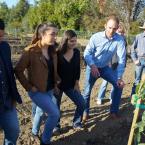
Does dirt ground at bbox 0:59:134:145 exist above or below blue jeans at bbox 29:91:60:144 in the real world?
below

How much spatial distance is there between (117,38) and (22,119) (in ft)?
6.51

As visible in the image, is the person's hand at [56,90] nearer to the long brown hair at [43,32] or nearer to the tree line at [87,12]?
the long brown hair at [43,32]

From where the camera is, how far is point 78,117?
20.5ft

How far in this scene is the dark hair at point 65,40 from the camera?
5.50m

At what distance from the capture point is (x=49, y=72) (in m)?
5.12

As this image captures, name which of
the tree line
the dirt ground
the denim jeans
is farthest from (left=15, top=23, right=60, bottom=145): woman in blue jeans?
the tree line

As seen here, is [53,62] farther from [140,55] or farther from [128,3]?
[128,3]

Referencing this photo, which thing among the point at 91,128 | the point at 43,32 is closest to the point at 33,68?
the point at 43,32

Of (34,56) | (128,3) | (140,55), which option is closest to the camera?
(34,56)

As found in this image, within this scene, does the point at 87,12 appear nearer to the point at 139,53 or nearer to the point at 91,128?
the point at 139,53

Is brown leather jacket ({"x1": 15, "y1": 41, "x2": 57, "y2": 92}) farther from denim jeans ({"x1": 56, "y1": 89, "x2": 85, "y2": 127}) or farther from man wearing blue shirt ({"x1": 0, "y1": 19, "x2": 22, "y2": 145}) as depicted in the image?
denim jeans ({"x1": 56, "y1": 89, "x2": 85, "y2": 127})

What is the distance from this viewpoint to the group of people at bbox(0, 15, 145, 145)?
447cm

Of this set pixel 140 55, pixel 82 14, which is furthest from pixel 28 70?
pixel 82 14

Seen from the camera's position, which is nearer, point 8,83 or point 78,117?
point 8,83
